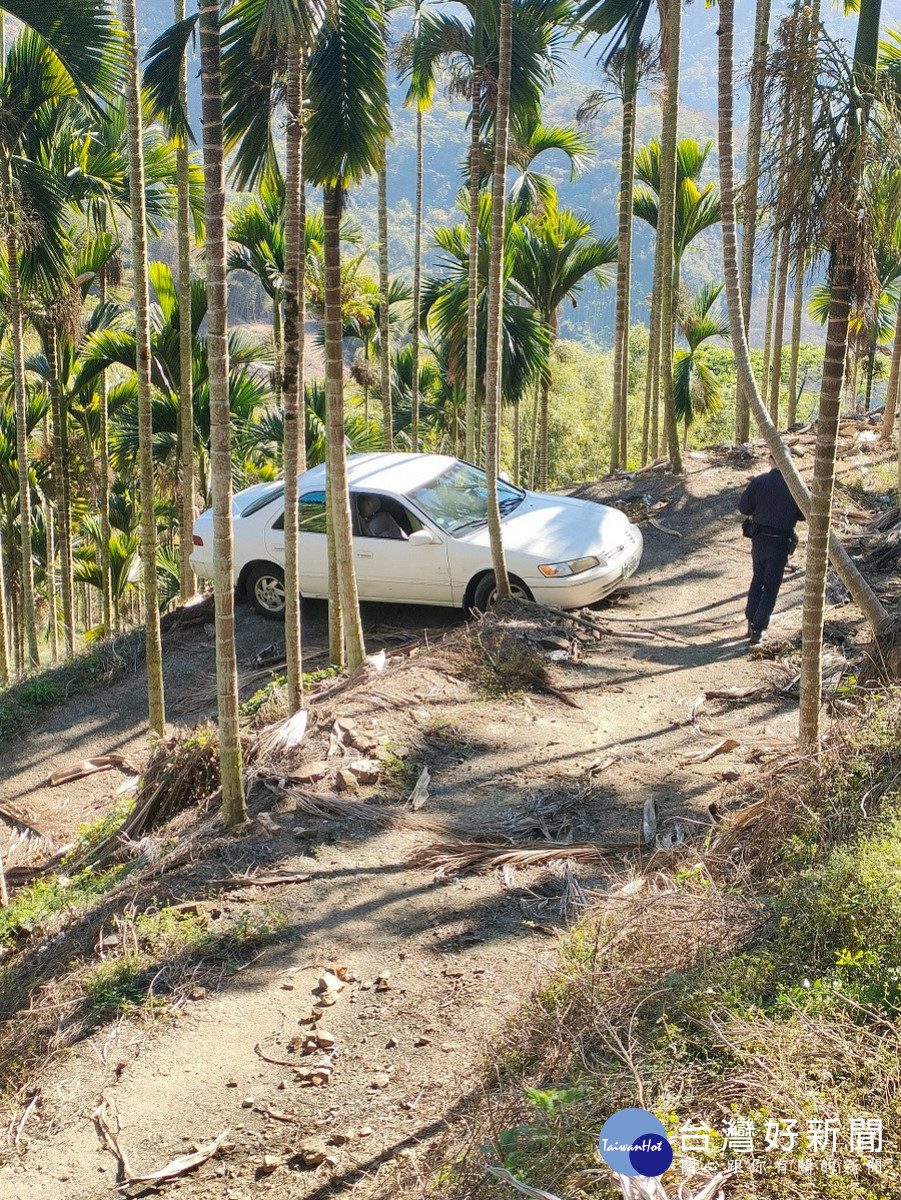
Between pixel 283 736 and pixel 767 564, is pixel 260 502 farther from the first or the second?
pixel 767 564

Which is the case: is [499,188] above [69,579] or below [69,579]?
above

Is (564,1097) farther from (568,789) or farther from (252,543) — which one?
(252,543)

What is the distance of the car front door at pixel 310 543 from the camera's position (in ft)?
35.8

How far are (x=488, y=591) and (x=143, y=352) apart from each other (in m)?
3.77

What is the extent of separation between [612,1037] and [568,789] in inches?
120

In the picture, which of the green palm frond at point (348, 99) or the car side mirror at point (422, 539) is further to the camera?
the car side mirror at point (422, 539)

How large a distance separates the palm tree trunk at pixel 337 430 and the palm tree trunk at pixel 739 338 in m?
2.85

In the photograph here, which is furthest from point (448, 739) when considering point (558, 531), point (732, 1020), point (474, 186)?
point (474, 186)

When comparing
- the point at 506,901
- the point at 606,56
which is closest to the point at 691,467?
the point at 606,56

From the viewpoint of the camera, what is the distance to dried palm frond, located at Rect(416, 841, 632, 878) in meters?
6.07

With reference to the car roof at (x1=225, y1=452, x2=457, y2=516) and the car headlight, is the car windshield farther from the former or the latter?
the car headlight

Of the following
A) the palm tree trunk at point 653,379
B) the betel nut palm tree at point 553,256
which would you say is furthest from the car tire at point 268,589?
the palm tree trunk at point 653,379

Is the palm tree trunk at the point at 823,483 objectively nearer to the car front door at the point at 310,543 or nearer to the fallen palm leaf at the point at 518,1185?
the fallen palm leaf at the point at 518,1185

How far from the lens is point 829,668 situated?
8211mm
